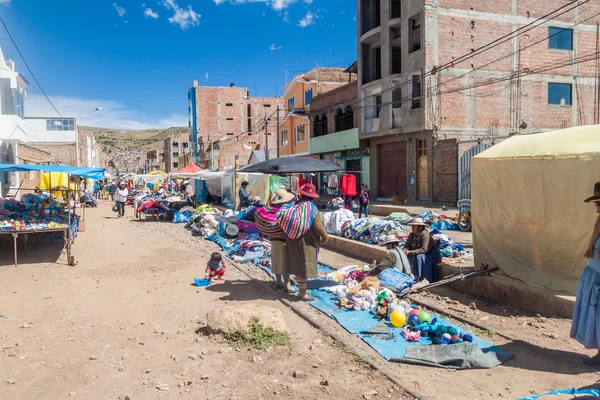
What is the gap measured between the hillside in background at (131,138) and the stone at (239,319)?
13787 cm

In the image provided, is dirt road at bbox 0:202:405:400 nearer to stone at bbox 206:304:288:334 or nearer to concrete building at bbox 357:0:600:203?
stone at bbox 206:304:288:334

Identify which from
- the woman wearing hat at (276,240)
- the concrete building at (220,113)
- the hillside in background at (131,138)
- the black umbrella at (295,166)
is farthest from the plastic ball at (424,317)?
the hillside in background at (131,138)

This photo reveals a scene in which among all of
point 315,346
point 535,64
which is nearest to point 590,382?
point 315,346

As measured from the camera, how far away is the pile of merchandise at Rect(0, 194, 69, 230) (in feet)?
33.9

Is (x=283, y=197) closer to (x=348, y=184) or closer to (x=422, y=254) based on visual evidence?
(x=422, y=254)

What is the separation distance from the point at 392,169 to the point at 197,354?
78.3ft

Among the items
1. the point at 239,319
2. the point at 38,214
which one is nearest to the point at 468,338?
the point at 239,319

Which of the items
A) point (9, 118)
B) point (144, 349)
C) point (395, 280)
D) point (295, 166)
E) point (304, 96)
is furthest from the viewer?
point (304, 96)

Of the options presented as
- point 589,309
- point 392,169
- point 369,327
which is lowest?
point 369,327

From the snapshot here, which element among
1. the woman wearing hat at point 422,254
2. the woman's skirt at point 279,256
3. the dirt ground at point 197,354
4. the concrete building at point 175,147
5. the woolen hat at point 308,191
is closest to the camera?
the dirt ground at point 197,354

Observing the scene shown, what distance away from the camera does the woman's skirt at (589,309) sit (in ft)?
13.3

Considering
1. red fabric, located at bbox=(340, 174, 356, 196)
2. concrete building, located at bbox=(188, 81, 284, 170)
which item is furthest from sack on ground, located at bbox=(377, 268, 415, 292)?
concrete building, located at bbox=(188, 81, 284, 170)

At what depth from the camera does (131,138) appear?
155000mm

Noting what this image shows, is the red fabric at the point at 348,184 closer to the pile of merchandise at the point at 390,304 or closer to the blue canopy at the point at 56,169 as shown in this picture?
the blue canopy at the point at 56,169
